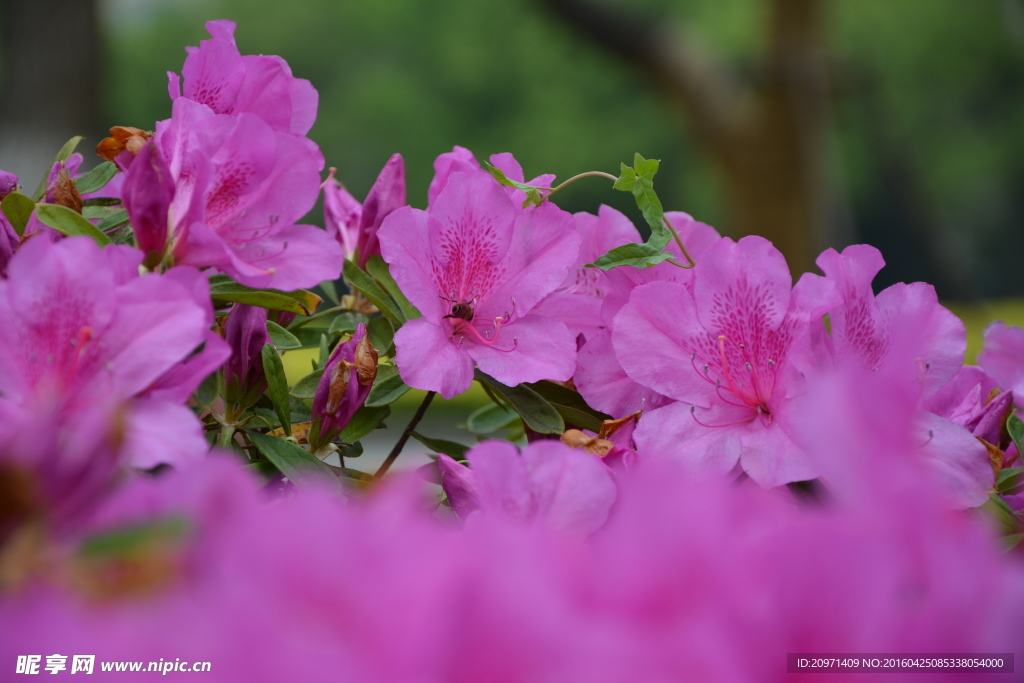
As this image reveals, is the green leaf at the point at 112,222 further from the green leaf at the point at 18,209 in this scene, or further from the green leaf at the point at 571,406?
the green leaf at the point at 571,406

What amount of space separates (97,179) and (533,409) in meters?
0.37

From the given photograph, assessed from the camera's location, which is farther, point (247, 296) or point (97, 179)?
point (97, 179)

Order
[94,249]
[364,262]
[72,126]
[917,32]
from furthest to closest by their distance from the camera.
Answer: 1. [917,32]
2. [72,126]
3. [364,262]
4. [94,249]

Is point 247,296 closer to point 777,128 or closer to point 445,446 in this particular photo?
point 445,446

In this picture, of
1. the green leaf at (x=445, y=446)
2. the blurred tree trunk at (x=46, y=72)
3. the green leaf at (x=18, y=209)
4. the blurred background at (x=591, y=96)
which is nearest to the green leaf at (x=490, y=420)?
the green leaf at (x=445, y=446)

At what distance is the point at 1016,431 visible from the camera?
1.85ft

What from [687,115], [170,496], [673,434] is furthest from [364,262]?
[687,115]

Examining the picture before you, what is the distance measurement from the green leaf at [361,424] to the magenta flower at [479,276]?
0.06 meters

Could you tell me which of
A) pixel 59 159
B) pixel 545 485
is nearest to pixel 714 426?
pixel 545 485

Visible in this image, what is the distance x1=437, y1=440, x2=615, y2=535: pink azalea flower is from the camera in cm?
36

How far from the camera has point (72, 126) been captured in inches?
221

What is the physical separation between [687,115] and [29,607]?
773 cm

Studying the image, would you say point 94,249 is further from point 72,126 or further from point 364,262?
point 72,126

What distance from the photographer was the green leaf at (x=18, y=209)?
56 centimetres
